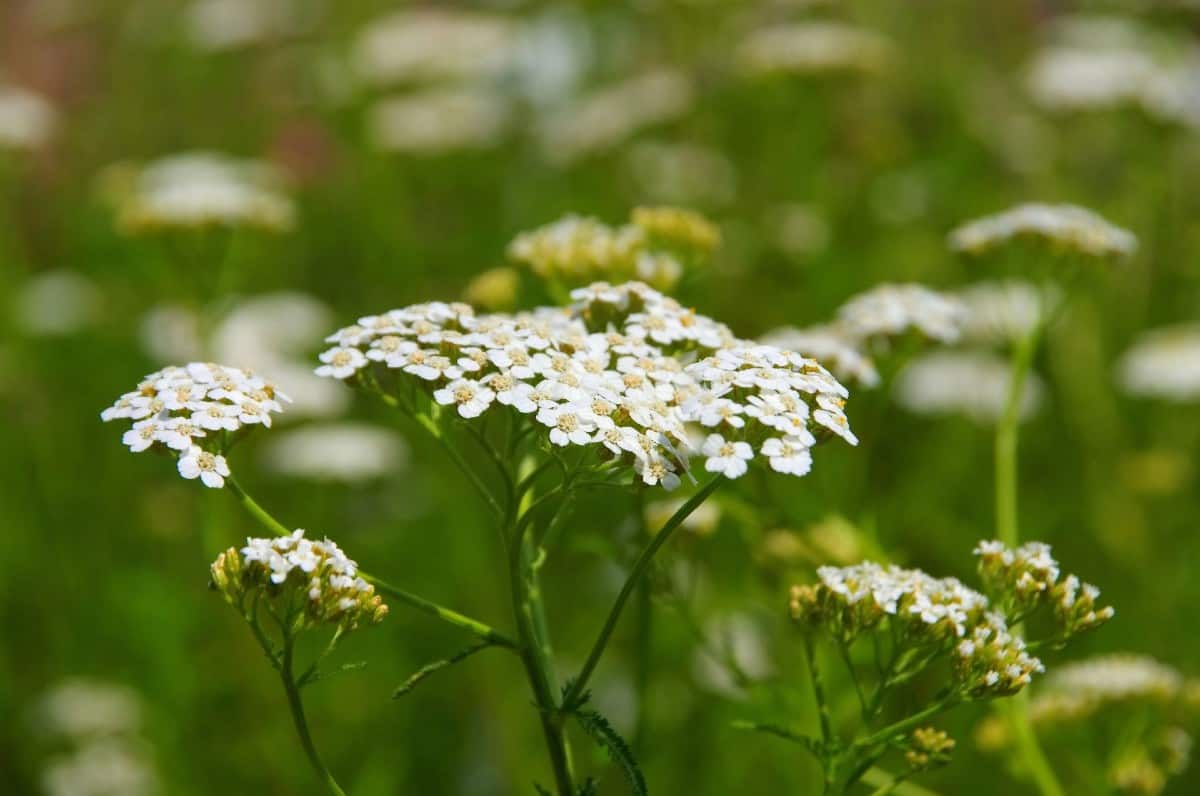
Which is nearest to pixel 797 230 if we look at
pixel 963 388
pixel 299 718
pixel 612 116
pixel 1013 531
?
pixel 963 388

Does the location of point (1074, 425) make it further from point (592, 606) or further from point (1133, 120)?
point (592, 606)

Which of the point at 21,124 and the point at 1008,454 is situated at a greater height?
the point at 21,124

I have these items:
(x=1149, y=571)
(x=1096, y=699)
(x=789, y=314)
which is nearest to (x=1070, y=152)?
(x=789, y=314)

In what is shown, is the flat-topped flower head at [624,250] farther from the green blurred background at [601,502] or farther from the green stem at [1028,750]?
the green stem at [1028,750]

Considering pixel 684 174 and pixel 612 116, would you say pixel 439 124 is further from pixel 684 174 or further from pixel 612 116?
pixel 684 174

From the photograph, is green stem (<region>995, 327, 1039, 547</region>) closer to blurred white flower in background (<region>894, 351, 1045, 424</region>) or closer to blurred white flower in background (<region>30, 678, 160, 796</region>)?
blurred white flower in background (<region>894, 351, 1045, 424</region>)

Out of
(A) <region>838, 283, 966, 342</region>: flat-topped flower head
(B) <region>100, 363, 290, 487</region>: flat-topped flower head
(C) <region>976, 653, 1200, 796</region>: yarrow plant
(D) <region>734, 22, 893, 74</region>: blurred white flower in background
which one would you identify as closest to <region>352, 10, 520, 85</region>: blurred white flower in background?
(D) <region>734, 22, 893, 74</region>: blurred white flower in background

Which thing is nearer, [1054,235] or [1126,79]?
[1054,235]
